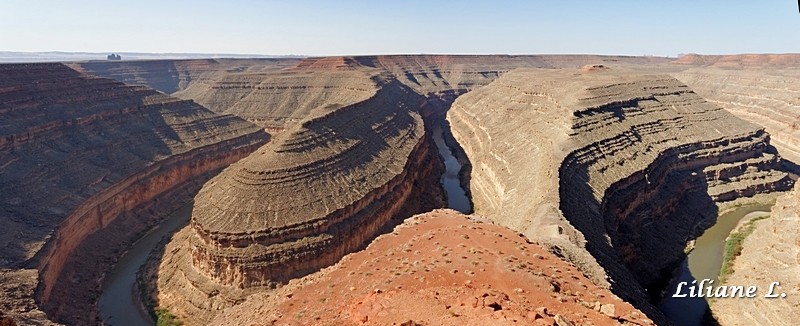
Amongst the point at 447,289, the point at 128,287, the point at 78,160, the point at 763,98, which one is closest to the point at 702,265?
the point at 447,289

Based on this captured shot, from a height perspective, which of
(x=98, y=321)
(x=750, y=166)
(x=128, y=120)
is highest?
→ (x=128, y=120)

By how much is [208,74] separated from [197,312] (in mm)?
149814

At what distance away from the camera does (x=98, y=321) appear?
34.9 metres

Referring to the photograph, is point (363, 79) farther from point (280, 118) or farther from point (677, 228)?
point (677, 228)

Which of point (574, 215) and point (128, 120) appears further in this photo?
point (128, 120)

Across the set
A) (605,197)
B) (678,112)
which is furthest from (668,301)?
(678,112)

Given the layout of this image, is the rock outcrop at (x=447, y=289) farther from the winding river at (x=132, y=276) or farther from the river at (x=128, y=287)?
the winding river at (x=132, y=276)

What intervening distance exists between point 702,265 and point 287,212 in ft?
118

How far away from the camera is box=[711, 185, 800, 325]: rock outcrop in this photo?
1203 inches

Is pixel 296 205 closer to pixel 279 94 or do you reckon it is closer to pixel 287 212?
pixel 287 212

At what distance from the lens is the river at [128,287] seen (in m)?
35.8

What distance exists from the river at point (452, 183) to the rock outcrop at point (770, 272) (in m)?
26.6

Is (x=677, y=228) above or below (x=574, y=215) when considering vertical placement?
below

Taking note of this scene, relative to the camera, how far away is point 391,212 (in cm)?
4881
